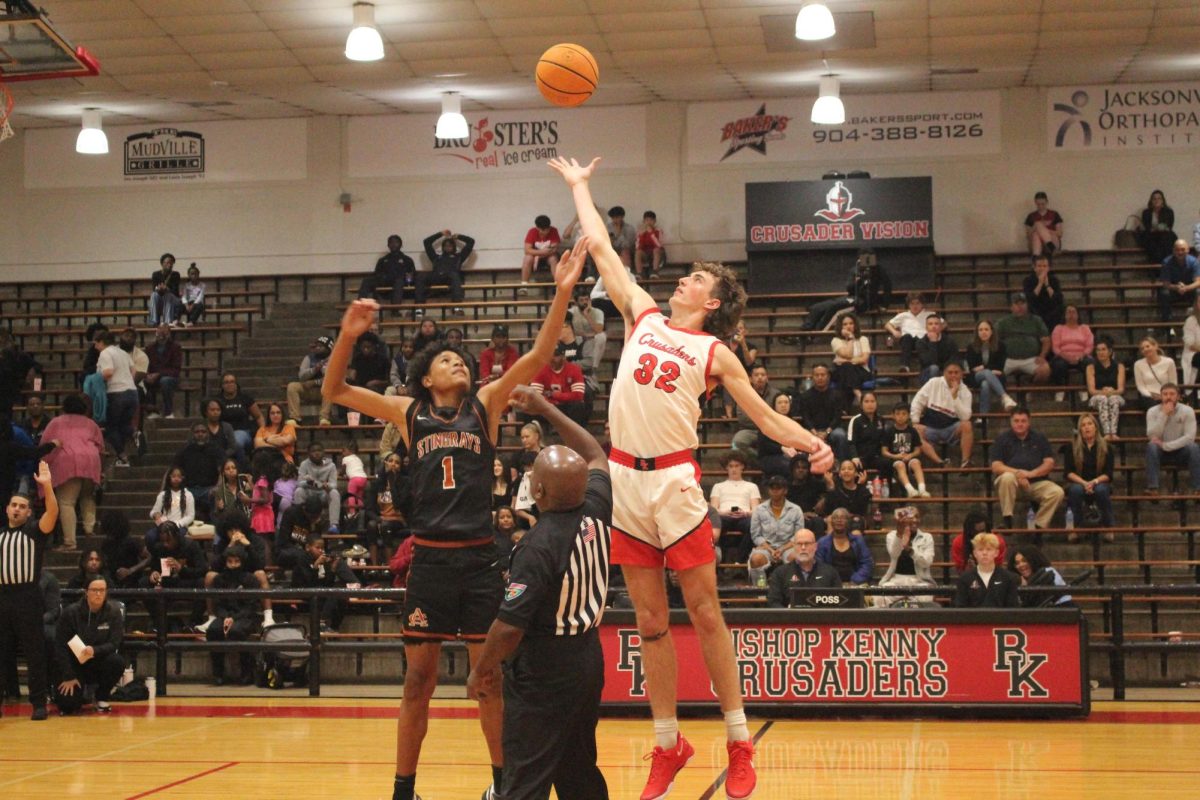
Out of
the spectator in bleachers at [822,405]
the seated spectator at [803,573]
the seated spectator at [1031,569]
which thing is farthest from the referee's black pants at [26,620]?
the spectator in bleachers at [822,405]

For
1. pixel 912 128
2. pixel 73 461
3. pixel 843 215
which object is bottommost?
pixel 73 461

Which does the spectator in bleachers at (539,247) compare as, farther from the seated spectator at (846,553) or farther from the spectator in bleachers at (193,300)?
the seated spectator at (846,553)

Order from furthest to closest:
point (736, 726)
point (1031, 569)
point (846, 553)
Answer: point (846, 553), point (1031, 569), point (736, 726)

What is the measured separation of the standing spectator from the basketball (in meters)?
11.7

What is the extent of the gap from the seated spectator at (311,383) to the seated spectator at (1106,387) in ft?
31.3

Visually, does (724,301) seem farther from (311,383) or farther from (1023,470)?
(311,383)

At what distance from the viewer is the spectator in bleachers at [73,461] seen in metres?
15.9

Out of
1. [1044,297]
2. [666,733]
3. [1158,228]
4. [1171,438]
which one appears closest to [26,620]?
[666,733]

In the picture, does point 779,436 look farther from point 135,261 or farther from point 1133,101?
point 135,261

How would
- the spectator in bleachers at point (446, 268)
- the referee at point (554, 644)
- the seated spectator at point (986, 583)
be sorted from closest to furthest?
the referee at point (554, 644), the seated spectator at point (986, 583), the spectator in bleachers at point (446, 268)

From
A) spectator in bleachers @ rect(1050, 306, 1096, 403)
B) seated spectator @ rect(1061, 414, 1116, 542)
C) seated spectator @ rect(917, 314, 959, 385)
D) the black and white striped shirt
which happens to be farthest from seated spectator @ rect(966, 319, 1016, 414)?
the black and white striped shirt

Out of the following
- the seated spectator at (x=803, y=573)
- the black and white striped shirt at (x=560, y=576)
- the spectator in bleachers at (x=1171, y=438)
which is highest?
the spectator in bleachers at (x=1171, y=438)

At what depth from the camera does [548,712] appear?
471 centimetres

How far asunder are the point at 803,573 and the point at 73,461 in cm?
898
